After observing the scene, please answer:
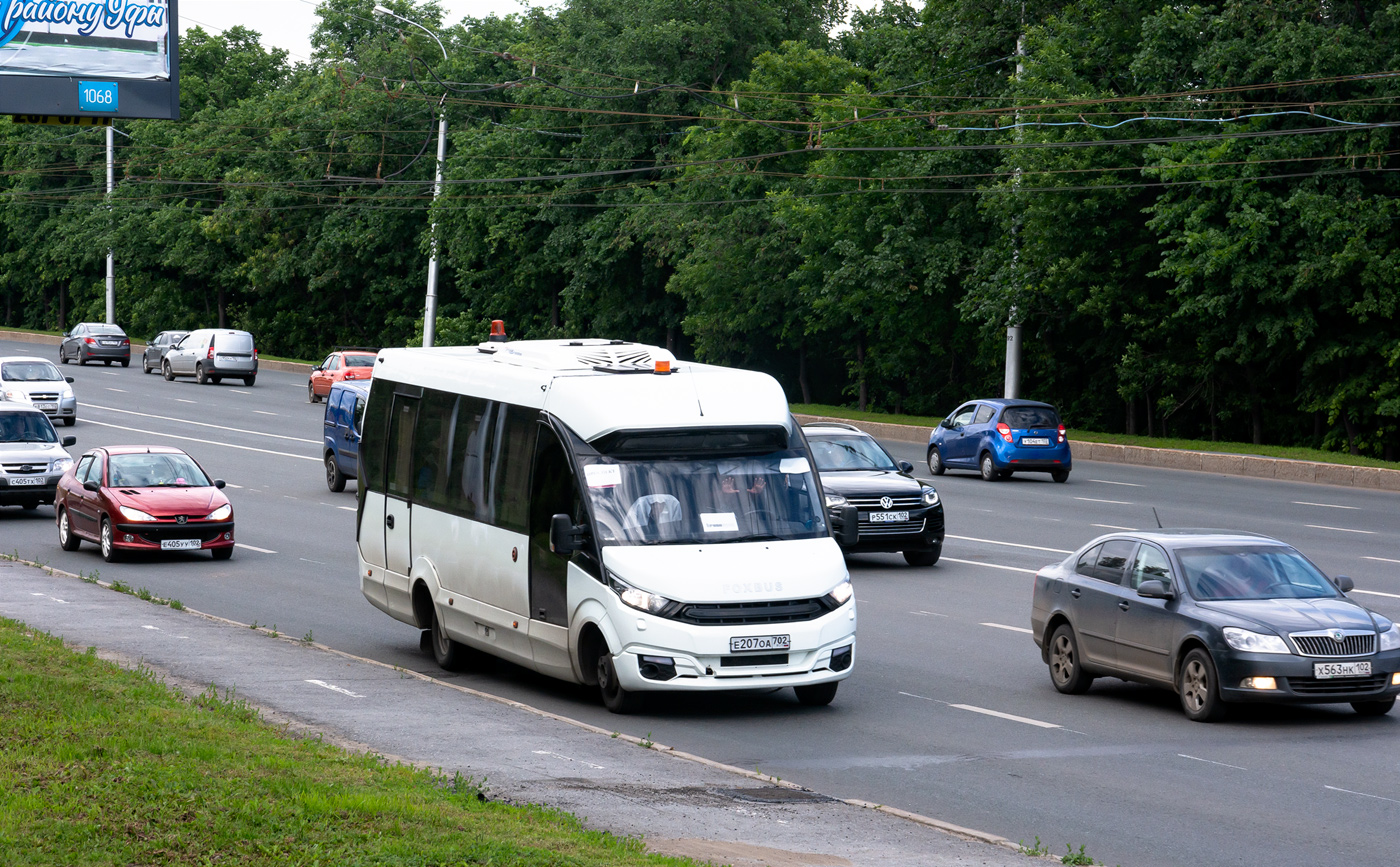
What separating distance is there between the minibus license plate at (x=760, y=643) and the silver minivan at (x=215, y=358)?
5078 cm

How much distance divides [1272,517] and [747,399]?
16.9m

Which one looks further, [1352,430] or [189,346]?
[189,346]

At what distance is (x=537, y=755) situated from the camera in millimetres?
10359

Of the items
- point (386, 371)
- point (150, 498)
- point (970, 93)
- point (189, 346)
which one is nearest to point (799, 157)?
point (970, 93)

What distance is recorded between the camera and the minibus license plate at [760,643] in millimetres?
12094

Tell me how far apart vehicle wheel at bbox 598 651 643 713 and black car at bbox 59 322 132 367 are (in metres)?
62.2

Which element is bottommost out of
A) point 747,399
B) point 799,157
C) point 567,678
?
point 567,678

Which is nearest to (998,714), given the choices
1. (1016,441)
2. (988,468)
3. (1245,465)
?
(1016,441)

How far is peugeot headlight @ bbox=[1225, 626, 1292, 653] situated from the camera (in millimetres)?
11945

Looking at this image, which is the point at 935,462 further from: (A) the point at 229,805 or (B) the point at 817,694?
(A) the point at 229,805

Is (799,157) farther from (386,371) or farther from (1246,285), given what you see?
(386,371)

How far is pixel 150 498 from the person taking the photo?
23.0m

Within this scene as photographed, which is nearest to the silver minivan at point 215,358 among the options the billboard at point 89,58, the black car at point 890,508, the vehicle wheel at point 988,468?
the vehicle wheel at point 988,468

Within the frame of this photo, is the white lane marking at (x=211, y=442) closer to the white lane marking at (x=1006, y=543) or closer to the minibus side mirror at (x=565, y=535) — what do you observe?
the white lane marking at (x=1006, y=543)
